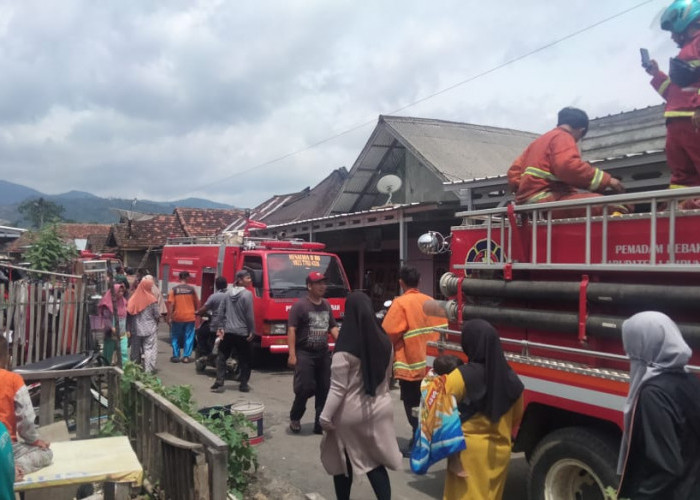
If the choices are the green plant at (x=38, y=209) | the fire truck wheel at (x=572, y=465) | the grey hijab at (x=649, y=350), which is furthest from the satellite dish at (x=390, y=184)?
the green plant at (x=38, y=209)

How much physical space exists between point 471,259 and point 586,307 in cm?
121

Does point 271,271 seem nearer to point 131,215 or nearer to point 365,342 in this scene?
point 365,342

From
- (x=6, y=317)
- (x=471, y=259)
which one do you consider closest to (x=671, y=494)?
(x=471, y=259)

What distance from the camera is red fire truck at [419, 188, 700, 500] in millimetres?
3328

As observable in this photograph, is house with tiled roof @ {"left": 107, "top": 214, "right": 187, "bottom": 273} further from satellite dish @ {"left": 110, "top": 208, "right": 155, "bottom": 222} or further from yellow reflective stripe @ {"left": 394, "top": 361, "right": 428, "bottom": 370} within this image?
yellow reflective stripe @ {"left": 394, "top": 361, "right": 428, "bottom": 370}

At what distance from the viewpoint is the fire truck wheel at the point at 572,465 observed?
3.41m

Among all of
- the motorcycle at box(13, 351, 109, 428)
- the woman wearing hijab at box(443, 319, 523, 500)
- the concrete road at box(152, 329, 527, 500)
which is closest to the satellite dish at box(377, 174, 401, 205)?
the concrete road at box(152, 329, 527, 500)

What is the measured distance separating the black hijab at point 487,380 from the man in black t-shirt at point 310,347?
3.16 metres

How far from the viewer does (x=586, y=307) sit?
363cm

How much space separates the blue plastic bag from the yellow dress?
0.28 feet

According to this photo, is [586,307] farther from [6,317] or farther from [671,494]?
[6,317]

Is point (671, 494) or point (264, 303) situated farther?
point (264, 303)

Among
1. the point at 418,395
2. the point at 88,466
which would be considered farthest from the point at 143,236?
the point at 88,466

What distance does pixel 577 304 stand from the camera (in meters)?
3.79
